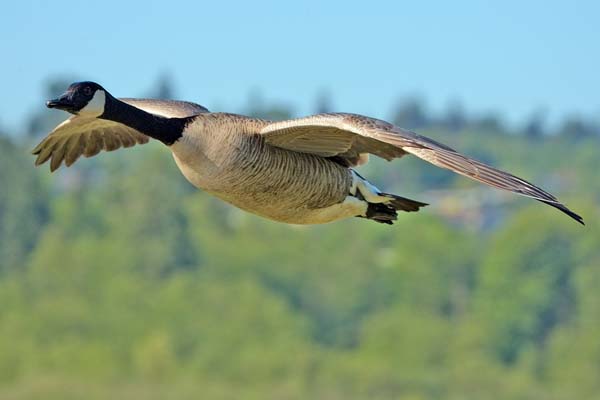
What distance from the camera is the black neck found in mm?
14148

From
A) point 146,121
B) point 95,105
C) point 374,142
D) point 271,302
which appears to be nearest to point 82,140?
point 146,121

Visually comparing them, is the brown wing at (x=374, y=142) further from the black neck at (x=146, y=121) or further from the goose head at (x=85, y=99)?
the goose head at (x=85, y=99)

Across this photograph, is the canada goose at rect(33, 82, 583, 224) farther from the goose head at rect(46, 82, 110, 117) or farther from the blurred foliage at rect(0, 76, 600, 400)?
the blurred foliage at rect(0, 76, 600, 400)

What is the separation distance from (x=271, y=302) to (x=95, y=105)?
111898 mm

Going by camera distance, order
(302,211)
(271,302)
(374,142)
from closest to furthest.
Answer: (302,211), (374,142), (271,302)

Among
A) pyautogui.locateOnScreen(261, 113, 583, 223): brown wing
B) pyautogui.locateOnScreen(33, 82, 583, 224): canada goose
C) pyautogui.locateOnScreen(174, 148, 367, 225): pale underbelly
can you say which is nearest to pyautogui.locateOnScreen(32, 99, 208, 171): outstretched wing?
pyautogui.locateOnScreen(33, 82, 583, 224): canada goose

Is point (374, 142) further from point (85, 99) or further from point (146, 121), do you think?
point (85, 99)

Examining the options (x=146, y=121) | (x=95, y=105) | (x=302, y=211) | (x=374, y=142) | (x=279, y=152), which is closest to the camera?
(x=95, y=105)

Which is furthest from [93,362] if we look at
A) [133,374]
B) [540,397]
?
[540,397]

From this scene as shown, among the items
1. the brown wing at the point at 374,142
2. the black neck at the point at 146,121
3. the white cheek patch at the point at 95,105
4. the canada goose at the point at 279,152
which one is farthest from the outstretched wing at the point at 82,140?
the brown wing at the point at 374,142

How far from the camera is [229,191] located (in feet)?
46.9

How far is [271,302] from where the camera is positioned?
412 feet

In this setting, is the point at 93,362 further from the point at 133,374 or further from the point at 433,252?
the point at 433,252

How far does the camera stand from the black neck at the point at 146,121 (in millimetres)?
14148
